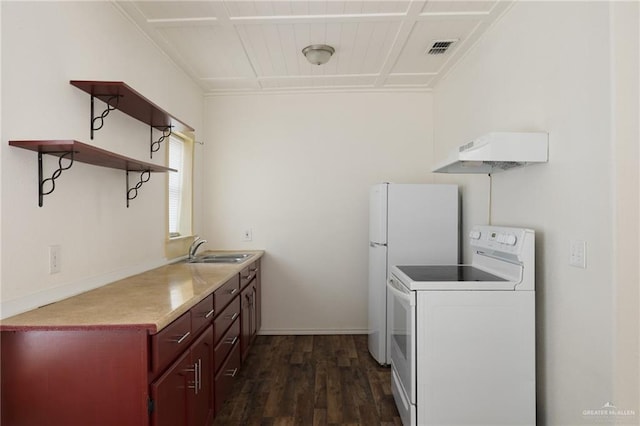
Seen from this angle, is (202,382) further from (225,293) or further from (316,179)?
(316,179)

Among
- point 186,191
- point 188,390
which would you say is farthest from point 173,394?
point 186,191

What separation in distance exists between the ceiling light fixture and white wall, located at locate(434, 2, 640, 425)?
3.88 ft

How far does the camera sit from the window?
3182 mm

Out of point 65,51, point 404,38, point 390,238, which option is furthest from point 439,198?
point 65,51

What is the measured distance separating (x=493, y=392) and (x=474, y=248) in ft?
3.00

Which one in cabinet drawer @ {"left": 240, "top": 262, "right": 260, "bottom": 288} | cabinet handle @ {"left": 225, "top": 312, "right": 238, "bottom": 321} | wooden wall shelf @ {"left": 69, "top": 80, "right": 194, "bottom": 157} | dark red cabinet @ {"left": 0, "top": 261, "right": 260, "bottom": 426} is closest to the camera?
dark red cabinet @ {"left": 0, "top": 261, "right": 260, "bottom": 426}

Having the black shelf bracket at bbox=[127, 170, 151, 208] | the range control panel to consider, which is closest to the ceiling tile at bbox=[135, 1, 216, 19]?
the black shelf bracket at bbox=[127, 170, 151, 208]

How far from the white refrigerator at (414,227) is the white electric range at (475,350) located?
1.16 metres

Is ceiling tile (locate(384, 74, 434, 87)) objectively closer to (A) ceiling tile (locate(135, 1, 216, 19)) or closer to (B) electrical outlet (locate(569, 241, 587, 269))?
(A) ceiling tile (locate(135, 1, 216, 19))

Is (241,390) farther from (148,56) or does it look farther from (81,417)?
(148,56)

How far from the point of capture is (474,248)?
2.47 m

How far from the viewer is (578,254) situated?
1670mm

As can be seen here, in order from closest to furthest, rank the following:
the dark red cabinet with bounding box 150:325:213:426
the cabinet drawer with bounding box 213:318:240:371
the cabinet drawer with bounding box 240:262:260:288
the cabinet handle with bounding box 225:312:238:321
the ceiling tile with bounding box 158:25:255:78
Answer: the dark red cabinet with bounding box 150:325:213:426
the cabinet drawer with bounding box 213:318:240:371
the cabinet handle with bounding box 225:312:238:321
the ceiling tile with bounding box 158:25:255:78
the cabinet drawer with bounding box 240:262:260:288

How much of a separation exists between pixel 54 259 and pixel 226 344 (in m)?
1.14
